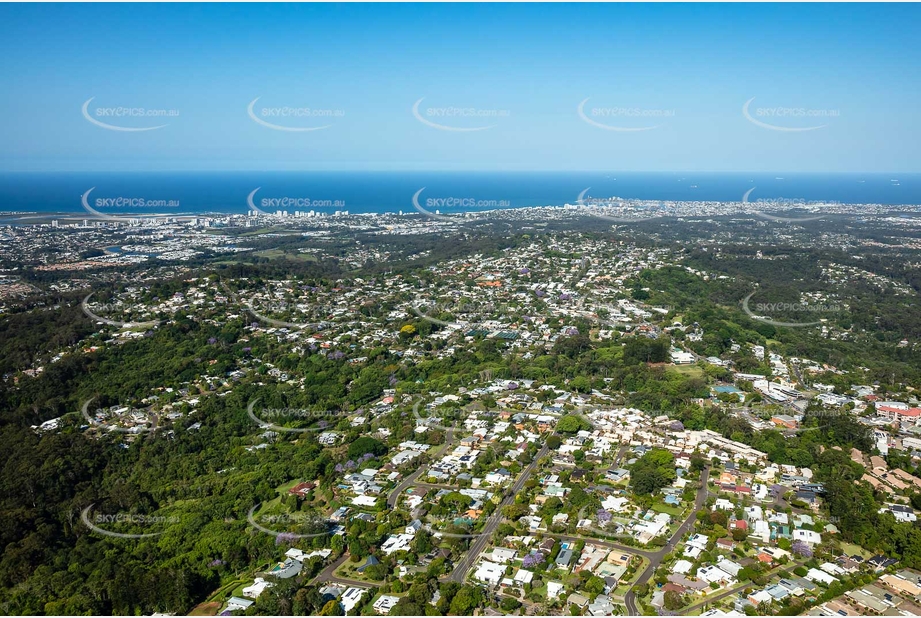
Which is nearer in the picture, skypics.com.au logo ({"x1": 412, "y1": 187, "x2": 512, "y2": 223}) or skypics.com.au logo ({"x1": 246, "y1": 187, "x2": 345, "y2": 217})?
skypics.com.au logo ({"x1": 412, "y1": 187, "x2": 512, "y2": 223})

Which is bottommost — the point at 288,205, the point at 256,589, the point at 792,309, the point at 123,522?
the point at 123,522

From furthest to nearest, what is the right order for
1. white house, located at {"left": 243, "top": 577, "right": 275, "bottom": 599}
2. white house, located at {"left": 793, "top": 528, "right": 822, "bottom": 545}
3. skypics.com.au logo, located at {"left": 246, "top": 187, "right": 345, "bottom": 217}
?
skypics.com.au logo, located at {"left": 246, "top": 187, "right": 345, "bottom": 217} < white house, located at {"left": 793, "top": 528, "right": 822, "bottom": 545} < white house, located at {"left": 243, "top": 577, "right": 275, "bottom": 599}

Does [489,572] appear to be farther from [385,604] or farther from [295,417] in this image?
[295,417]

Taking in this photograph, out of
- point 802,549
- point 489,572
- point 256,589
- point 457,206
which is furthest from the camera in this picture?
point 457,206

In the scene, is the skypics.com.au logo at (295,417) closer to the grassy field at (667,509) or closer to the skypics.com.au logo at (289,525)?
the skypics.com.au logo at (289,525)

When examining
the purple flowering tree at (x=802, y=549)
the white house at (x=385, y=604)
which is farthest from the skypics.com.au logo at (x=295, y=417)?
the purple flowering tree at (x=802, y=549)

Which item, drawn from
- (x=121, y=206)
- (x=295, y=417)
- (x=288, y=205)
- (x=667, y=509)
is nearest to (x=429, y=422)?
(x=295, y=417)

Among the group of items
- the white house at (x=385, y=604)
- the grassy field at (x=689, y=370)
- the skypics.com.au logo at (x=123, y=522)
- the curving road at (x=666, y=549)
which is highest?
the grassy field at (x=689, y=370)

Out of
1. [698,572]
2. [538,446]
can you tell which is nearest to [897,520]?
[698,572]

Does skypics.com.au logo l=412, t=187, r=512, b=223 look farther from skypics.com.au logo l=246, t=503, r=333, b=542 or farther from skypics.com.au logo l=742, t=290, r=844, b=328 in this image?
Answer: skypics.com.au logo l=246, t=503, r=333, b=542

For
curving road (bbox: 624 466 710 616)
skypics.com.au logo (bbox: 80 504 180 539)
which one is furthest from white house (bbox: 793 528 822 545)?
skypics.com.au logo (bbox: 80 504 180 539)
